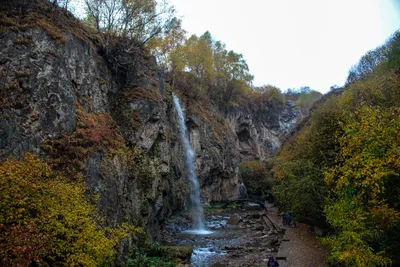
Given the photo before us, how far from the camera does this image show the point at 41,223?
321 inches

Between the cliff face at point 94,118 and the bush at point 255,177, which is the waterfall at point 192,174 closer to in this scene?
the cliff face at point 94,118

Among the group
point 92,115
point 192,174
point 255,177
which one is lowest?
point 255,177

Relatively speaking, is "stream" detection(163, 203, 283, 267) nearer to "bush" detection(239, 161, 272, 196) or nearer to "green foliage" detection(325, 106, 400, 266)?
"green foliage" detection(325, 106, 400, 266)

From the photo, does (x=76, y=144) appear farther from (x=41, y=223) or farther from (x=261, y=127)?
(x=261, y=127)

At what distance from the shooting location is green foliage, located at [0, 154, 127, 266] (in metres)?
7.05

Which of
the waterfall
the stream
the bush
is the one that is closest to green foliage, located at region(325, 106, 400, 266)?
the stream

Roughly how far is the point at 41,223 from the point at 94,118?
9.11 metres

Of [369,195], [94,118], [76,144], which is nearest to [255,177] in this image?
[94,118]

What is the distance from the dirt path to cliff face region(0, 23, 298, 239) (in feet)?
29.1

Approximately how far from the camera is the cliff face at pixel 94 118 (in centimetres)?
1248

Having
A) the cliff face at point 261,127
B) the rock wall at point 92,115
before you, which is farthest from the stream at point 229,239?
the cliff face at point 261,127

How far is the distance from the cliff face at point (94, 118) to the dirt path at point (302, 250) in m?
8.87

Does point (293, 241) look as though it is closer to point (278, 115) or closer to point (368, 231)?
point (368, 231)

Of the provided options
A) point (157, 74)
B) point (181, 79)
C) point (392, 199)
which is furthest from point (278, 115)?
point (392, 199)
